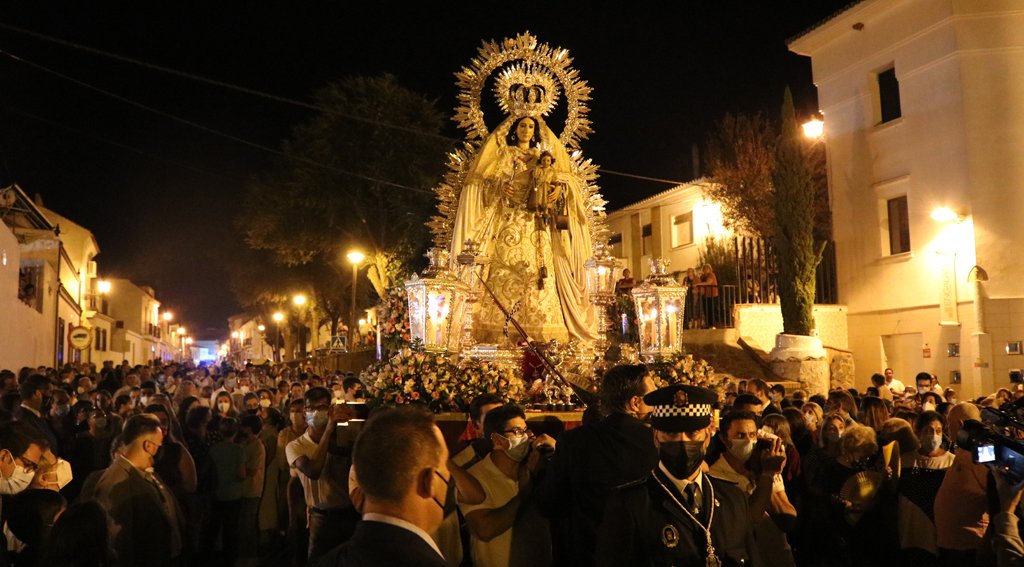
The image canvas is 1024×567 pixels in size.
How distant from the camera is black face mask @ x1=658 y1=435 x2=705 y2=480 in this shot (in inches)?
167

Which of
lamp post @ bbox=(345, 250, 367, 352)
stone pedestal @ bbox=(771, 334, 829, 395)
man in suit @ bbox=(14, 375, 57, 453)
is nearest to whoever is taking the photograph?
man in suit @ bbox=(14, 375, 57, 453)

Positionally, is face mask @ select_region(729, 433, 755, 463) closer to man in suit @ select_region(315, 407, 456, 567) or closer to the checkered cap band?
the checkered cap band

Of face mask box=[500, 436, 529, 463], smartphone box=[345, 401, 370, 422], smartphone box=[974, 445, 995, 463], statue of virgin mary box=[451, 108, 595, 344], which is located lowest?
smartphone box=[974, 445, 995, 463]

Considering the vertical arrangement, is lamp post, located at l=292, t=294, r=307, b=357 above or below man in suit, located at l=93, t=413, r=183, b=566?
above

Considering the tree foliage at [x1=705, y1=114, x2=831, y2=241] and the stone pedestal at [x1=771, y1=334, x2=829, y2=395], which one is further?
the tree foliage at [x1=705, y1=114, x2=831, y2=241]

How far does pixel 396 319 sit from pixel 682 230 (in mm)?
25243

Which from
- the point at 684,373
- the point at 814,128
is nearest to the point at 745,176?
the point at 814,128

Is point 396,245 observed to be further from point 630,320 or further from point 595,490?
point 595,490

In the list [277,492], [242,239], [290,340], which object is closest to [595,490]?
[277,492]

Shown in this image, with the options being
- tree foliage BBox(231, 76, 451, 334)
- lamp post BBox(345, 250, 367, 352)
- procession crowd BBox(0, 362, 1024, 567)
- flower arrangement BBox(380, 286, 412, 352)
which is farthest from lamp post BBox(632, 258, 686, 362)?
tree foliage BBox(231, 76, 451, 334)

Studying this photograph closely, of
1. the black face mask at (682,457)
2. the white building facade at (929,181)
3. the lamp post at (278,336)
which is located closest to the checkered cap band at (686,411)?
the black face mask at (682,457)

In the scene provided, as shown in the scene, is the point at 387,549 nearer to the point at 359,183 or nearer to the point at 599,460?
the point at 599,460

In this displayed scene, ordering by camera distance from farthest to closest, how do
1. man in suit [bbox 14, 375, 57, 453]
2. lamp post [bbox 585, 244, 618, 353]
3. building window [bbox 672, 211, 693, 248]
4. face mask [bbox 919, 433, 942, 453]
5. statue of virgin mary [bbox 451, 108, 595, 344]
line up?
building window [bbox 672, 211, 693, 248]
statue of virgin mary [bbox 451, 108, 595, 344]
lamp post [bbox 585, 244, 618, 353]
man in suit [bbox 14, 375, 57, 453]
face mask [bbox 919, 433, 942, 453]

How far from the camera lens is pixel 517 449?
229 inches
